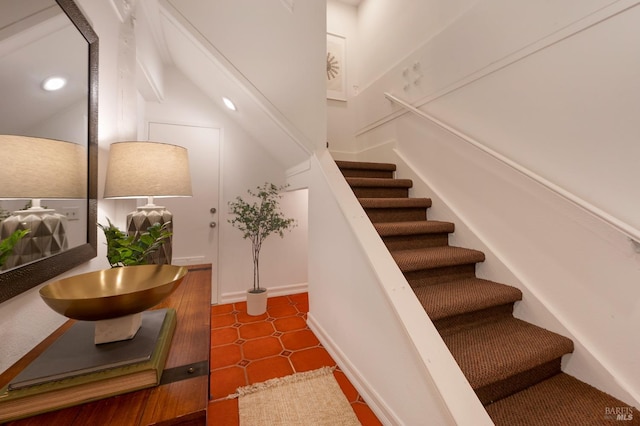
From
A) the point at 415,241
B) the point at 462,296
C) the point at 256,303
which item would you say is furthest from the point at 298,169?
the point at 462,296

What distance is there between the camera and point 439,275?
168 cm

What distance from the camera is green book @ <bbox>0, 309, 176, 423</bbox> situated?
1.64 ft

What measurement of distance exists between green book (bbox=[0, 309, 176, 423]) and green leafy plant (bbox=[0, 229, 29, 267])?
0.85ft

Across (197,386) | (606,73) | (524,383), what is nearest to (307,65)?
(606,73)

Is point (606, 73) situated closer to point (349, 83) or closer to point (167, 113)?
point (349, 83)

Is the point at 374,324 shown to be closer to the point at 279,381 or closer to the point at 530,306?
the point at 279,381

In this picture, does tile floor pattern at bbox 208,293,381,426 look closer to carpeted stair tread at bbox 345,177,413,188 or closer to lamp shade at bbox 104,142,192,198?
lamp shade at bbox 104,142,192,198

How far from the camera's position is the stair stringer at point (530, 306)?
48.1 inches

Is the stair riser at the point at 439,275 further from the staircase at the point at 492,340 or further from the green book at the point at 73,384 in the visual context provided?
the green book at the point at 73,384

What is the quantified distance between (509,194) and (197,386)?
1919mm

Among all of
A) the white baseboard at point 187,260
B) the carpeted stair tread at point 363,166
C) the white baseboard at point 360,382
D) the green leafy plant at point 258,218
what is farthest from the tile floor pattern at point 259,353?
the carpeted stair tread at point 363,166

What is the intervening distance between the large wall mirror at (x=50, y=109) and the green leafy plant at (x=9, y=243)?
3 cm

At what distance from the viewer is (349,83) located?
3.54 metres

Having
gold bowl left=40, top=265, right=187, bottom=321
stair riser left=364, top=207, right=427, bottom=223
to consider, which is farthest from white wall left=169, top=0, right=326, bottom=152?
gold bowl left=40, top=265, right=187, bottom=321
